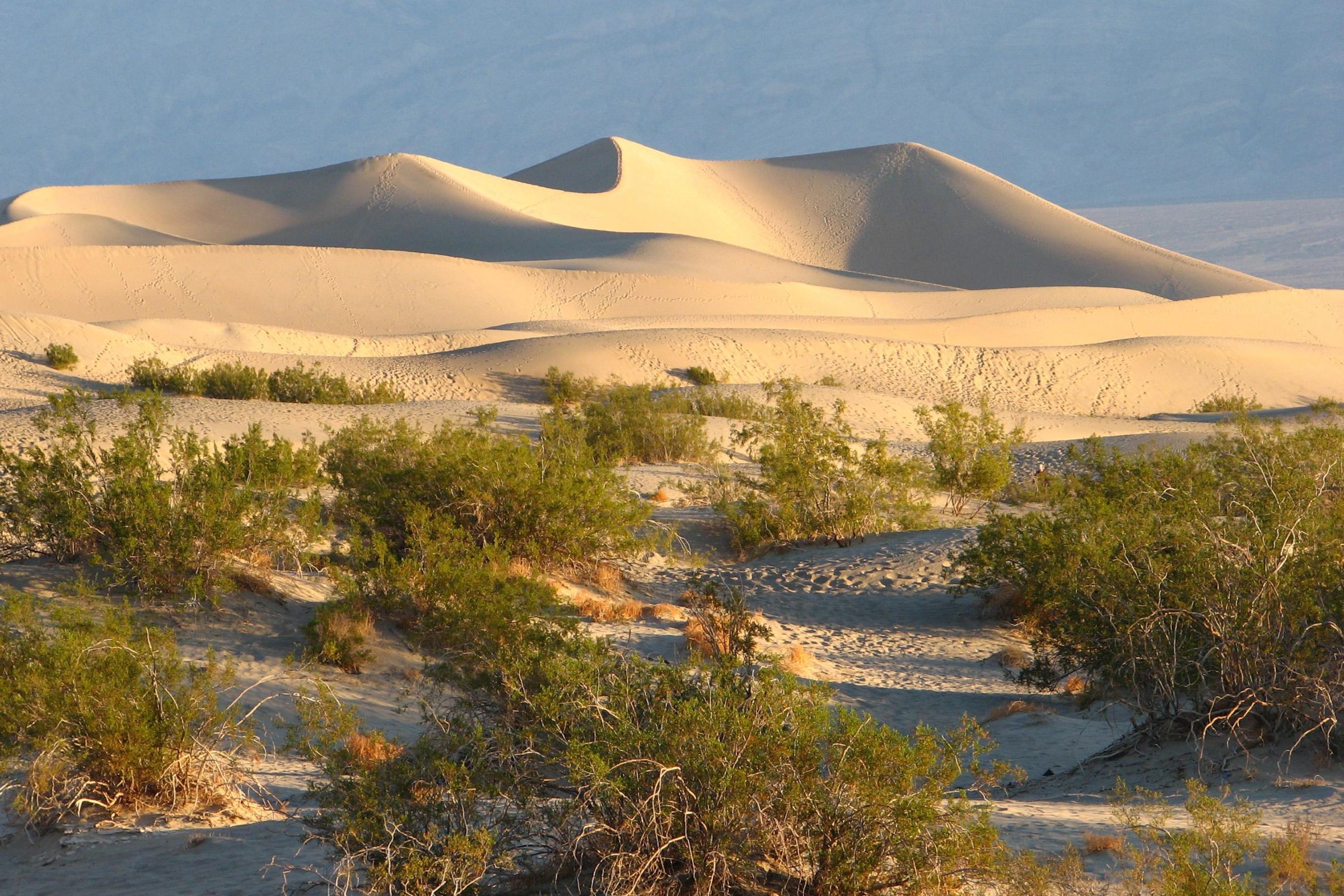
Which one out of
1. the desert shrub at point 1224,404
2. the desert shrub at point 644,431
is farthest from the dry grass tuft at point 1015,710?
the desert shrub at point 1224,404

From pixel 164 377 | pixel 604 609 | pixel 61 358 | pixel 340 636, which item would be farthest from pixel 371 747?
pixel 61 358

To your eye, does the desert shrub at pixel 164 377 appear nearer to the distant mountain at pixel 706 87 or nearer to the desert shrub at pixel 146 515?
the desert shrub at pixel 146 515

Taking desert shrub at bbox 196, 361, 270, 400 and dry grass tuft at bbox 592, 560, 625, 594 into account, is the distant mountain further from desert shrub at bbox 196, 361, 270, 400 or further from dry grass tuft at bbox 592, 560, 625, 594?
dry grass tuft at bbox 592, 560, 625, 594

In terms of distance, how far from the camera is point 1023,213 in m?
67.0

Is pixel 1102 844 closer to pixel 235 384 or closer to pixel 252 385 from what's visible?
pixel 252 385

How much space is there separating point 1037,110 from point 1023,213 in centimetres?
10445

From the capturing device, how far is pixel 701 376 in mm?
26578

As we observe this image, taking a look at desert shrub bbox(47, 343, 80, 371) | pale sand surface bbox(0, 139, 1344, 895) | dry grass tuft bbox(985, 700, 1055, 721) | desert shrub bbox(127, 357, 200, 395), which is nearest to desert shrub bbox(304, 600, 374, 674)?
pale sand surface bbox(0, 139, 1344, 895)

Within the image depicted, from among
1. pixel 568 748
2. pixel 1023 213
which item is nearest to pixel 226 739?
pixel 568 748

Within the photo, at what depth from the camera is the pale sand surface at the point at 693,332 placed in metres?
8.60

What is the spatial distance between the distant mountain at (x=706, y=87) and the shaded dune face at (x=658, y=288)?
88.6m

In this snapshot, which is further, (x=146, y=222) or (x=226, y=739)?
(x=146, y=222)

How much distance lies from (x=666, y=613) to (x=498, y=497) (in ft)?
5.73

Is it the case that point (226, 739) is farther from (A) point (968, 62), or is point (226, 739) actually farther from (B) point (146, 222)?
(A) point (968, 62)
